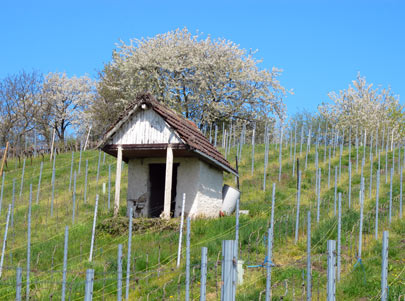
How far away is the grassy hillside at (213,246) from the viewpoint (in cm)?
985

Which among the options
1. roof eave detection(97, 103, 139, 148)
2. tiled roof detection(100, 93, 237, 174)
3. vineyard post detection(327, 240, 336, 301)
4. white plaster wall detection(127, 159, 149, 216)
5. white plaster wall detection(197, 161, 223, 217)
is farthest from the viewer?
white plaster wall detection(127, 159, 149, 216)

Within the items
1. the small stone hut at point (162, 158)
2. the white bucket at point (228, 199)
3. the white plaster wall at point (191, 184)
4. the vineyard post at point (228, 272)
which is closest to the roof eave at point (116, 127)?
the small stone hut at point (162, 158)

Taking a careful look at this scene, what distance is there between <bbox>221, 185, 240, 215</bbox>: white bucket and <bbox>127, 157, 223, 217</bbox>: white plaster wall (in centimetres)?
37

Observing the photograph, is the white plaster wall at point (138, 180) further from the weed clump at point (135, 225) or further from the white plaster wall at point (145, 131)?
the weed clump at point (135, 225)

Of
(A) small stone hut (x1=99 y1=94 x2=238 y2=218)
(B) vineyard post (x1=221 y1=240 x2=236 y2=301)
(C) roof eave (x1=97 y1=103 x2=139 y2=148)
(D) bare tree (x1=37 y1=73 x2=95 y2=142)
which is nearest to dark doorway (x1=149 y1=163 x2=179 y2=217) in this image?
(A) small stone hut (x1=99 y1=94 x2=238 y2=218)

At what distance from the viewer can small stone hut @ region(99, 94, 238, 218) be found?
1527 centimetres

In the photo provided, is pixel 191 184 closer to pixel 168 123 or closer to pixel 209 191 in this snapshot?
pixel 209 191

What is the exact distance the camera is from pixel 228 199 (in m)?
17.6

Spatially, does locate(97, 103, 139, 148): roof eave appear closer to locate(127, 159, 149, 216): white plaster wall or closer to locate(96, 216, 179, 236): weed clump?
locate(127, 159, 149, 216): white plaster wall

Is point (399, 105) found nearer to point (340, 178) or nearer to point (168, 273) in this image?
point (340, 178)

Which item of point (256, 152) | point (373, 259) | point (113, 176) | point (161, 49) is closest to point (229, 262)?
point (373, 259)

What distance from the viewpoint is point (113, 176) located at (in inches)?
961

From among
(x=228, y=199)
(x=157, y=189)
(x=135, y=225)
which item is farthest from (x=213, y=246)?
(x=157, y=189)

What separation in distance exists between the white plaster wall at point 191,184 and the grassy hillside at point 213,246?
33.4 inches
